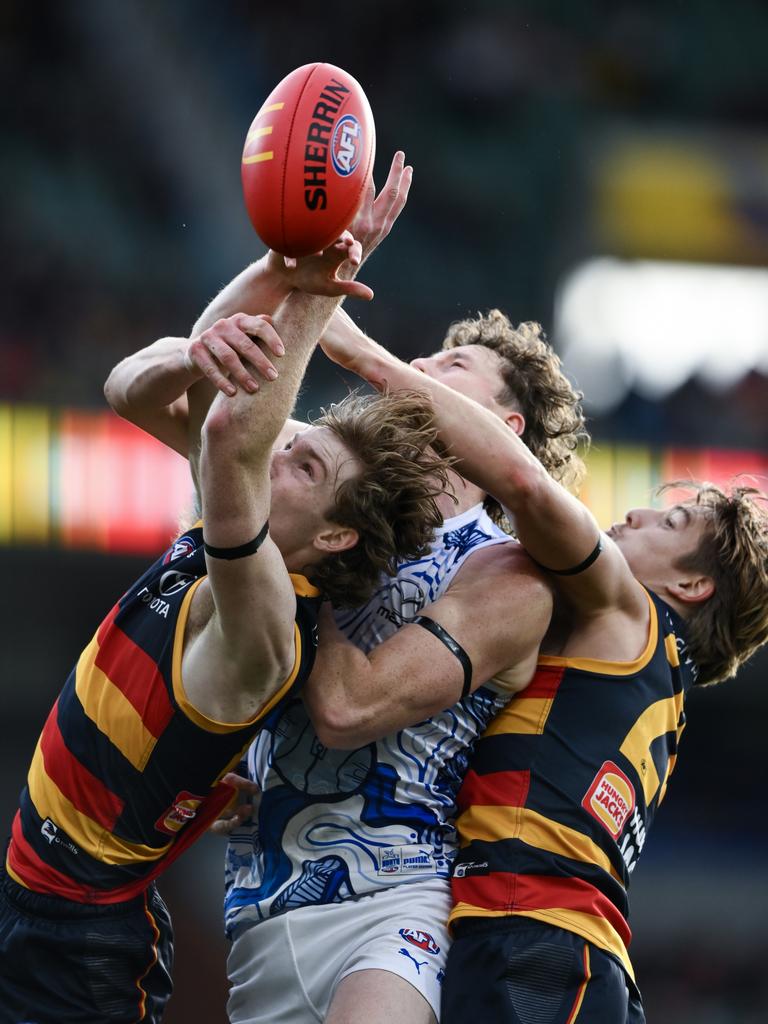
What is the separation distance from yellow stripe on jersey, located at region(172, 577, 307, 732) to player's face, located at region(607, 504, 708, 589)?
1219 millimetres

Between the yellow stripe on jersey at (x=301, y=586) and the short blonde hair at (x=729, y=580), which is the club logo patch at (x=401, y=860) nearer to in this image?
the yellow stripe on jersey at (x=301, y=586)

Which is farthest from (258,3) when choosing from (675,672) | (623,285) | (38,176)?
(675,672)

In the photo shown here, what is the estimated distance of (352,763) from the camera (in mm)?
3209

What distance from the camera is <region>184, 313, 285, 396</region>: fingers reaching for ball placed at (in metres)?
2.58

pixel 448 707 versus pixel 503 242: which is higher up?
pixel 503 242

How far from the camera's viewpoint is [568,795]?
10.7 feet

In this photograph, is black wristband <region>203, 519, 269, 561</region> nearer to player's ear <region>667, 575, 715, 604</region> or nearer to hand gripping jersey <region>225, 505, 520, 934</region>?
hand gripping jersey <region>225, 505, 520, 934</region>

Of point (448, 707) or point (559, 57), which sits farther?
point (559, 57)

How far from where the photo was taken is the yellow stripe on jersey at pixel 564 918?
10.3 feet

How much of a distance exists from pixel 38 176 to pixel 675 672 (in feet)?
27.4

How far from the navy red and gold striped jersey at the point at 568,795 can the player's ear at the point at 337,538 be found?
637mm

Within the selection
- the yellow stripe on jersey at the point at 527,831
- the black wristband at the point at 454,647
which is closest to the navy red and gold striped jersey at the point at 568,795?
the yellow stripe on jersey at the point at 527,831

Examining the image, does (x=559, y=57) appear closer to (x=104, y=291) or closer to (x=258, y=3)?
(x=258, y=3)

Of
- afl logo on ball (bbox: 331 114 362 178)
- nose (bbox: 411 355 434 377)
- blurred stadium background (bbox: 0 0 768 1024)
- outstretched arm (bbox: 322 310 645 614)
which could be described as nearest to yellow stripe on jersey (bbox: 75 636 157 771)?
outstretched arm (bbox: 322 310 645 614)
